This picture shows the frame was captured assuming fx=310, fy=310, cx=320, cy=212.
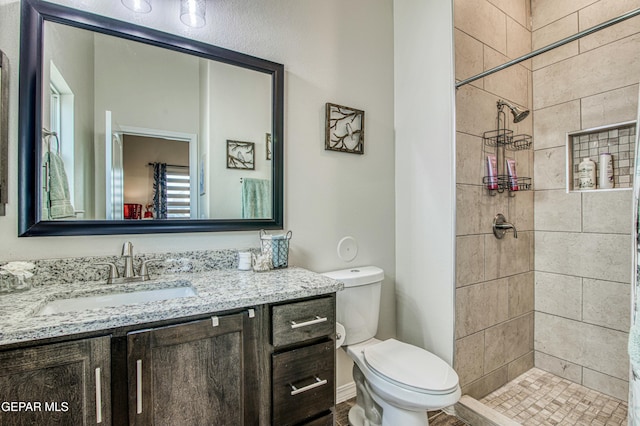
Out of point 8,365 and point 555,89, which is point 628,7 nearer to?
point 555,89

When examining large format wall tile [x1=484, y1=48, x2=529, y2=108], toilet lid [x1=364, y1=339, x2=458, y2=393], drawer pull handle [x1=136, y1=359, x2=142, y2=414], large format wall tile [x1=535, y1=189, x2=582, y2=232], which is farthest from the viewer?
large format wall tile [x1=535, y1=189, x2=582, y2=232]

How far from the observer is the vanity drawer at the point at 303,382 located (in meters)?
1.13

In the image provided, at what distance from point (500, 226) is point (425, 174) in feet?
2.05

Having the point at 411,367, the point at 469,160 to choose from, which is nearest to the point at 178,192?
the point at 411,367

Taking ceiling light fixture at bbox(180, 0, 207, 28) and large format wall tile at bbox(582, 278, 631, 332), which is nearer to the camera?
ceiling light fixture at bbox(180, 0, 207, 28)

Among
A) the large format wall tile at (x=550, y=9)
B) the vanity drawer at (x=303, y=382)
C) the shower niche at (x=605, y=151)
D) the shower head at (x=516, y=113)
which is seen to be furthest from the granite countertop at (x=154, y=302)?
the large format wall tile at (x=550, y=9)

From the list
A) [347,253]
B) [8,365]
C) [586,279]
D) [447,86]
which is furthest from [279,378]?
Answer: [586,279]

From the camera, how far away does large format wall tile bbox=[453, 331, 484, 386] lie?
5.89ft

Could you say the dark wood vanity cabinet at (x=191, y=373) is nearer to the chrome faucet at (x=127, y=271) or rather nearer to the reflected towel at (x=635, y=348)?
the chrome faucet at (x=127, y=271)

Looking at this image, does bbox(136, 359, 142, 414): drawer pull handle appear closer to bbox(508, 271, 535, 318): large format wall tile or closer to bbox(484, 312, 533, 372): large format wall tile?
bbox(484, 312, 533, 372): large format wall tile

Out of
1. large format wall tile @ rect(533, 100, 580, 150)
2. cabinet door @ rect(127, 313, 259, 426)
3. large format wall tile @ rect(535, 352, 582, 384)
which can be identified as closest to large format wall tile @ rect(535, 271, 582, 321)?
large format wall tile @ rect(535, 352, 582, 384)

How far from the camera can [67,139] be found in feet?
4.12

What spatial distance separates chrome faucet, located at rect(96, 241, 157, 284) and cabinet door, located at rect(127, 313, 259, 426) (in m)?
0.46

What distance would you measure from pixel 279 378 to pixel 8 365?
76cm
